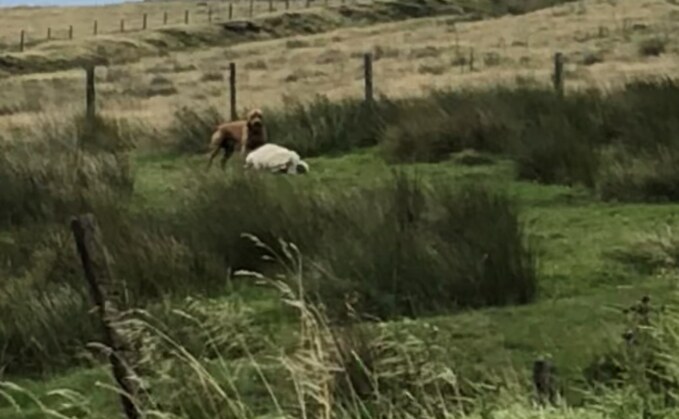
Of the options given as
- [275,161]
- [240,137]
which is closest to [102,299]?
[275,161]

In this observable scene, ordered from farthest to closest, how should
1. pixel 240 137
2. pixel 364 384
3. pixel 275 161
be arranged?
1. pixel 240 137
2. pixel 275 161
3. pixel 364 384

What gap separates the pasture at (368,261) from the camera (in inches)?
250

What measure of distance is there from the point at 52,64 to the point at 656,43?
27.3m

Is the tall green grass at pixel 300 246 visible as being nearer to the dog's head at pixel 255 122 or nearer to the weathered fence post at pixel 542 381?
the weathered fence post at pixel 542 381

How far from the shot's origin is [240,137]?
1788 centimetres

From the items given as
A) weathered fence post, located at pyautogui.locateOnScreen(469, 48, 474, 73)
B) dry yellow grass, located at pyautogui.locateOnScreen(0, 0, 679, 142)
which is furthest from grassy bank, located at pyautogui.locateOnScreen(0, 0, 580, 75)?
weathered fence post, located at pyautogui.locateOnScreen(469, 48, 474, 73)

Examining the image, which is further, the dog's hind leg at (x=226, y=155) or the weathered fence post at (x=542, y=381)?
the dog's hind leg at (x=226, y=155)

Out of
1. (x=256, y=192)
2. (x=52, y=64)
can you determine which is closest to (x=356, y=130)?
(x=256, y=192)

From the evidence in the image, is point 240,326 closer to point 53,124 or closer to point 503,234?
point 503,234

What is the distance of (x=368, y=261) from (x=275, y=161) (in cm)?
720

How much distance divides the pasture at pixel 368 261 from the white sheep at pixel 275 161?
1.94 feet

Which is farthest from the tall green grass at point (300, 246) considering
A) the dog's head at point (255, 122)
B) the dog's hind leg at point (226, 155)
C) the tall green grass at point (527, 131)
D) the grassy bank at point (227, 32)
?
the grassy bank at point (227, 32)

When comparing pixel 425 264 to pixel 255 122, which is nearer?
pixel 425 264

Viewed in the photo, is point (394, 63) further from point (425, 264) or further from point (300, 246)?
point (425, 264)
